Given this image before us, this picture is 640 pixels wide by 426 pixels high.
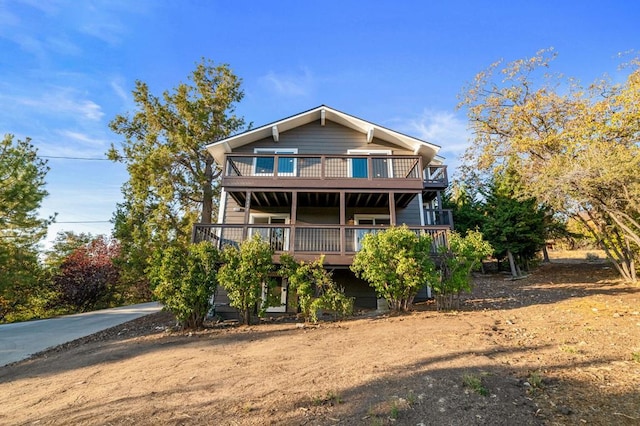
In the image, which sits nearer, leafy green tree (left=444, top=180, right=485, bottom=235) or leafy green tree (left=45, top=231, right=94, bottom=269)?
leafy green tree (left=45, top=231, right=94, bottom=269)

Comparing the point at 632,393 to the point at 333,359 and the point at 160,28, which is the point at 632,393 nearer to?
the point at 333,359

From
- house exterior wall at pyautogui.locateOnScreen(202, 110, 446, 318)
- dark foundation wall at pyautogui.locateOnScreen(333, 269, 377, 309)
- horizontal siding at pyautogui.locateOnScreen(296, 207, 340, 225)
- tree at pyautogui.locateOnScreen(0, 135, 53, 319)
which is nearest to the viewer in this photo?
house exterior wall at pyautogui.locateOnScreen(202, 110, 446, 318)

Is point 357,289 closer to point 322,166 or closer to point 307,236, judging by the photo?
point 307,236

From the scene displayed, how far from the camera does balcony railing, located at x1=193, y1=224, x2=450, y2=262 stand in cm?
1073

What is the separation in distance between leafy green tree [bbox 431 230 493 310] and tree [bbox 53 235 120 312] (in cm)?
1786

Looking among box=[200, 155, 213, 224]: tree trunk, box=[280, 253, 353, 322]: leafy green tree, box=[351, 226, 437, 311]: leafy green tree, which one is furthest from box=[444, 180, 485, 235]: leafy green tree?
box=[200, 155, 213, 224]: tree trunk

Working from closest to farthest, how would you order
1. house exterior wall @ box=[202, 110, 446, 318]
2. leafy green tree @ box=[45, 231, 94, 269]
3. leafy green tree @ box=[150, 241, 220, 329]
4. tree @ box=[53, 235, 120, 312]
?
leafy green tree @ box=[150, 241, 220, 329] < house exterior wall @ box=[202, 110, 446, 318] < tree @ box=[53, 235, 120, 312] < leafy green tree @ box=[45, 231, 94, 269]

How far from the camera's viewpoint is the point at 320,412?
11.1 feet

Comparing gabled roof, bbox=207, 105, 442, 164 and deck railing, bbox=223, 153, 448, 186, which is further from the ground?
gabled roof, bbox=207, 105, 442, 164

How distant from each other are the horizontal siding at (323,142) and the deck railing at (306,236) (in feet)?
15.8

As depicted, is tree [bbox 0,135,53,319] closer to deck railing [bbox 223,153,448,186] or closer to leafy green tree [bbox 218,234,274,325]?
deck railing [bbox 223,153,448,186]

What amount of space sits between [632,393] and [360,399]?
3027 millimetres

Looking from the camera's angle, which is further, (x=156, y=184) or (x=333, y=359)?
(x=156, y=184)

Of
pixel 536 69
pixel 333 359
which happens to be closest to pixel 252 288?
pixel 333 359
